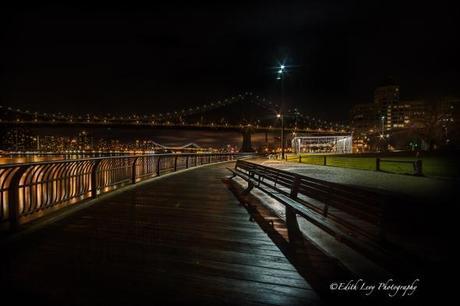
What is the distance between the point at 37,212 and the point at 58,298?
372 cm

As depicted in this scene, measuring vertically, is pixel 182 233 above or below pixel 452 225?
below

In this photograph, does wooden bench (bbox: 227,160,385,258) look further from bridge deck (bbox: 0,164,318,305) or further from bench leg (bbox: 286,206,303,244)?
bridge deck (bbox: 0,164,318,305)

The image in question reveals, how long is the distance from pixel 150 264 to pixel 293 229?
104 inches

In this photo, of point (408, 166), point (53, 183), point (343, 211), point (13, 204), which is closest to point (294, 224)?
point (343, 211)

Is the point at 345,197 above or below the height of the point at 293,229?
above

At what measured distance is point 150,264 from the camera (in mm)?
3971

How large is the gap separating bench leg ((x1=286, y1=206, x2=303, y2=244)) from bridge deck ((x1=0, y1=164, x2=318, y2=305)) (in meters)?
0.41

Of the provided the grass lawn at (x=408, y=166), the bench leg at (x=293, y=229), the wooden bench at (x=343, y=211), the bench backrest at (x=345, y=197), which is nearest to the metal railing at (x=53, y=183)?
the bench leg at (x=293, y=229)

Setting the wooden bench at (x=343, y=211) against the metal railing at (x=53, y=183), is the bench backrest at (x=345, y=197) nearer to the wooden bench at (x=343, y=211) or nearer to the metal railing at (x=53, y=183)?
the wooden bench at (x=343, y=211)

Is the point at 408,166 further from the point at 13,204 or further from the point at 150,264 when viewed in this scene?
the point at 13,204

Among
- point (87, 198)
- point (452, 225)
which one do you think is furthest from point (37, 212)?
point (452, 225)

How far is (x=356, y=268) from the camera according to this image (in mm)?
3871

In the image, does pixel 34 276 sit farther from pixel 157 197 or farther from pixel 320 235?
pixel 157 197

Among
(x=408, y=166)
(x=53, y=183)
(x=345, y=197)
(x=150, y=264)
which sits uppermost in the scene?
(x=345, y=197)
